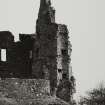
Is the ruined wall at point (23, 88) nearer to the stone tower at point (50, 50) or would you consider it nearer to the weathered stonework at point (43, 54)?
the weathered stonework at point (43, 54)

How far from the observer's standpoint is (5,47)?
143 ft

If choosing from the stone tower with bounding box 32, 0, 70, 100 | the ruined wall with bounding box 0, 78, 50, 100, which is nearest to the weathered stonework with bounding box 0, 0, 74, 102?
the stone tower with bounding box 32, 0, 70, 100

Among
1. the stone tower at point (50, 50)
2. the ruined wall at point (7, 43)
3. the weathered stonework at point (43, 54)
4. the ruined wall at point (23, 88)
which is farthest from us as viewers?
the ruined wall at point (7, 43)

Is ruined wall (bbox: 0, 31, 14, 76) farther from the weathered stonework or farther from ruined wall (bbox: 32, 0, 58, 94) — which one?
ruined wall (bbox: 32, 0, 58, 94)

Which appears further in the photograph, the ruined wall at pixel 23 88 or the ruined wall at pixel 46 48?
the ruined wall at pixel 46 48

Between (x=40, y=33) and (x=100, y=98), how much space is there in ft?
33.5

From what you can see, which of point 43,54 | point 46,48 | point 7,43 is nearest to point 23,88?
point 43,54

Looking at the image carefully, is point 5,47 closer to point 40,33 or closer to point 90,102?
point 40,33

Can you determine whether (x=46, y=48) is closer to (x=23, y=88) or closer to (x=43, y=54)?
(x=43, y=54)

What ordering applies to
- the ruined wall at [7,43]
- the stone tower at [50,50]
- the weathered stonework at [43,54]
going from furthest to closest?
the ruined wall at [7,43] < the stone tower at [50,50] < the weathered stonework at [43,54]

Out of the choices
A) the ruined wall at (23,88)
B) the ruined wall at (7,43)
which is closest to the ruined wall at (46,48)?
the ruined wall at (7,43)

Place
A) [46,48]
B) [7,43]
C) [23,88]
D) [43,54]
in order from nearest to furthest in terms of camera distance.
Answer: [23,88] < [43,54] < [46,48] < [7,43]

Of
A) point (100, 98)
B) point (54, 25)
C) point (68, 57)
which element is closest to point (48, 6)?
point (54, 25)

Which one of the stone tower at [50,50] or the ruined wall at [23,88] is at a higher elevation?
the stone tower at [50,50]
